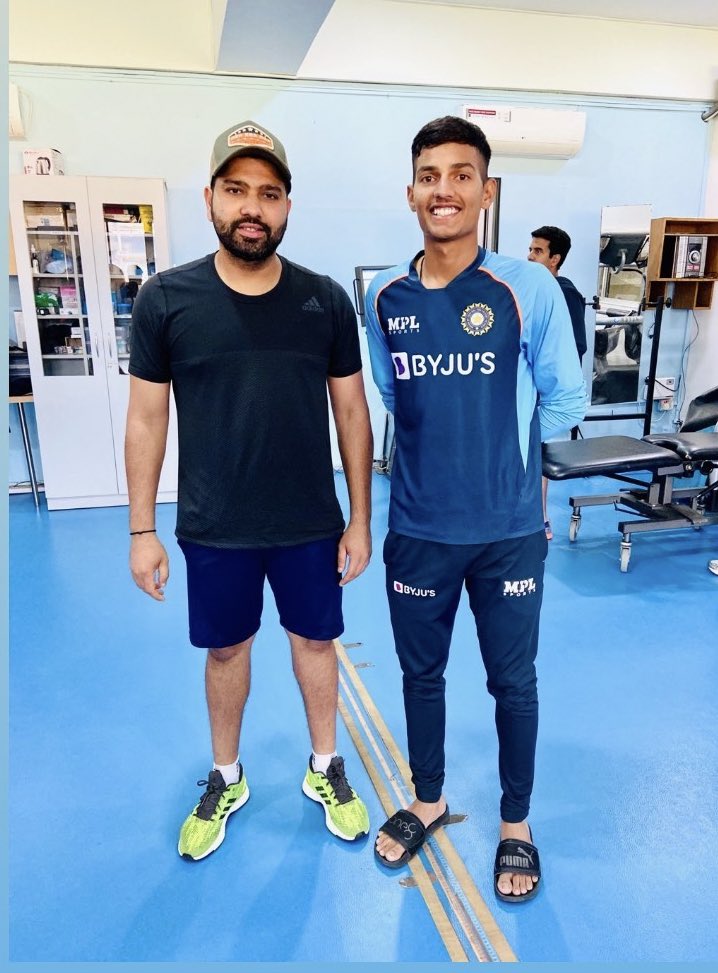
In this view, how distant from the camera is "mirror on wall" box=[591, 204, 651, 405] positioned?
18.3ft

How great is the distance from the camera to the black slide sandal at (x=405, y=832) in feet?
5.93

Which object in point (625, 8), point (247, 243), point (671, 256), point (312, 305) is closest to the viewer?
point (247, 243)

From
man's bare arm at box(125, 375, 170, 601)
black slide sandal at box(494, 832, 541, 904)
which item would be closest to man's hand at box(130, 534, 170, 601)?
man's bare arm at box(125, 375, 170, 601)

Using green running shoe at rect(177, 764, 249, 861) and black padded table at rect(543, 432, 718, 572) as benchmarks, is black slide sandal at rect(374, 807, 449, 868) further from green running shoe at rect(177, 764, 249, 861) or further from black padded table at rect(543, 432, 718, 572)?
black padded table at rect(543, 432, 718, 572)

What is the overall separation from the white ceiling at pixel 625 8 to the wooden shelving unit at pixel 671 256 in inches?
56.3

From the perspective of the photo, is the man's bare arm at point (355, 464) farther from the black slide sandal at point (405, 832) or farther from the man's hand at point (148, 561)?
the black slide sandal at point (405, 832)

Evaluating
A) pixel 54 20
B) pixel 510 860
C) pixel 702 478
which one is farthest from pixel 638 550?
pixel 54 20

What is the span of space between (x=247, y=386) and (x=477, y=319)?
54 cm

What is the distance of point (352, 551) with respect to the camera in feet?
5.92

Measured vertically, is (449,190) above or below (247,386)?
above

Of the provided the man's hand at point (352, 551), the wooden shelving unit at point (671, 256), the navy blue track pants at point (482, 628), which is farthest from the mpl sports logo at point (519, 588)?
the wooden shelving unit at point (671, 256)

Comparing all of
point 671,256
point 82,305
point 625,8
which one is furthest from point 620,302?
point 82,305

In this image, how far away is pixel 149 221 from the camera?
15.3ft

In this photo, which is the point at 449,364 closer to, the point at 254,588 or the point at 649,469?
the point at 254,588
